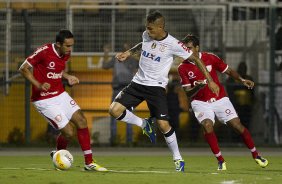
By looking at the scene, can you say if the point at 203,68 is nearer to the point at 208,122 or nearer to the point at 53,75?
the point at 208,122

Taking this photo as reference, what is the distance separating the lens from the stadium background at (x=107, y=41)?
2188 cm

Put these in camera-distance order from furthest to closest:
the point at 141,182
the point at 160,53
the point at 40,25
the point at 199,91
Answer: the point at 40,25 < the point at 199,91 < the point at 160,53 < the point at 141,182

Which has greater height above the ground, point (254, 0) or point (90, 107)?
point (254, 0)

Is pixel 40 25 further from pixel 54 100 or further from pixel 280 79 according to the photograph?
pixel 54 100

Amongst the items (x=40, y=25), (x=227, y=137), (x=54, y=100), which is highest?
(x=40, y=25)

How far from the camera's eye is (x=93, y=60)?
72.2 ft

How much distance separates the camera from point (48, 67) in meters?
14.2

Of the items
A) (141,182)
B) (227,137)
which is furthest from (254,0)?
(141,182)

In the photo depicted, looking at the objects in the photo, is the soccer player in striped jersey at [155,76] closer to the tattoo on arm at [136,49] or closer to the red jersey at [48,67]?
the tattoo on arm at [136,49]

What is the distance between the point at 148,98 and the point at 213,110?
168 cm

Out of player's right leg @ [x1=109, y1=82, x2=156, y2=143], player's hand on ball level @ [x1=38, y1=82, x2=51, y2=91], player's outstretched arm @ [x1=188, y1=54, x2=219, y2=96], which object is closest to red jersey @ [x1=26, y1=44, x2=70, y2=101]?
player's hand on ball level @ [x1=38, y1=82, x2=51, y2=91]

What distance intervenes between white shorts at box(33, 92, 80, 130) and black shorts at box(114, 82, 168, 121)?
78 cm

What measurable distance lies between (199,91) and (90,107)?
708cm

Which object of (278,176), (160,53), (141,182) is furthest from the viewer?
(160,53)
